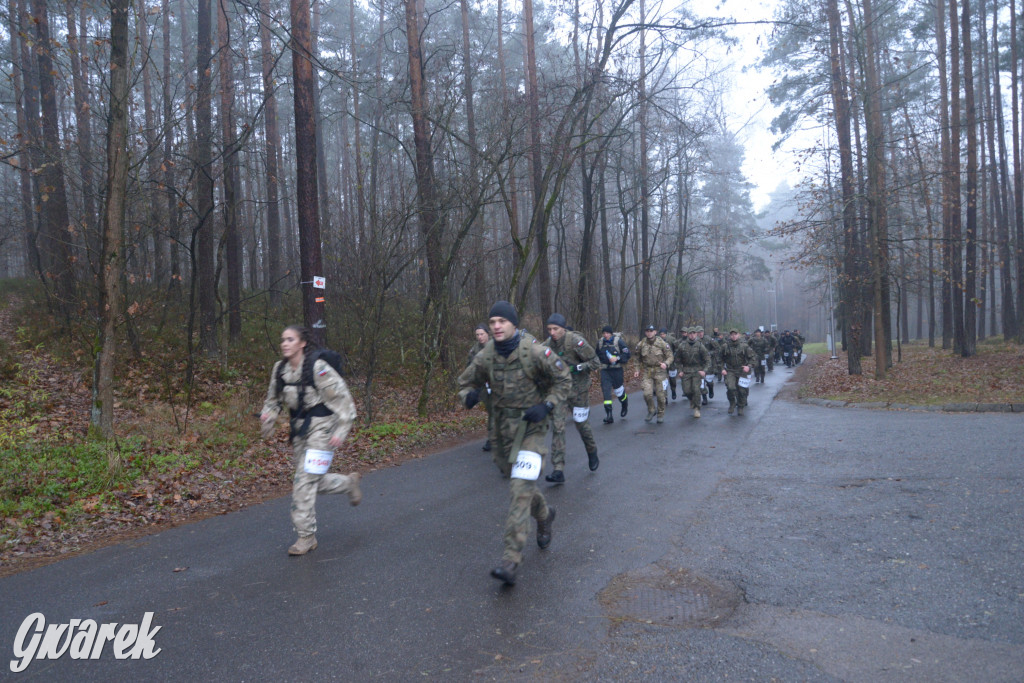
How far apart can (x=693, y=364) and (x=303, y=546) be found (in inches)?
434

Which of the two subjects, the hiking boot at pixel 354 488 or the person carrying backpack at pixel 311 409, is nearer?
the person carrying backpack at pixel 311 409

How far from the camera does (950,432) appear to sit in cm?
1086

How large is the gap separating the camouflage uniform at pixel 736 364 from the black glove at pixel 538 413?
10.8 meters

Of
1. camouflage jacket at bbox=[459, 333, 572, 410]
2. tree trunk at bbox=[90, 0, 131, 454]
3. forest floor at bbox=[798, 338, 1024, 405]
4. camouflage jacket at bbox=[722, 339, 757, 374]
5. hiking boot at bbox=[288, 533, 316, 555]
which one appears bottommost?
forest floor at bbox=[798, 338, 1024, 405]

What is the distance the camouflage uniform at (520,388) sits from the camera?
17.9 feet

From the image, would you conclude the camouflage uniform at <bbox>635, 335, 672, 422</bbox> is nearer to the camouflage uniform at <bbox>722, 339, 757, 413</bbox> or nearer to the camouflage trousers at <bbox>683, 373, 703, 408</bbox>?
the camouflage trousers at <bbox>683, 373, 703, 408</bbox>

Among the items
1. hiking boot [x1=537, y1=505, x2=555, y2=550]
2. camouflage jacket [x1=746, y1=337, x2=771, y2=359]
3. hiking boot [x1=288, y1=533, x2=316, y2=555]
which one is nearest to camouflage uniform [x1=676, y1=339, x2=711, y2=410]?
hiking boot [x1=537, y1=505, x2=555, y2=550]

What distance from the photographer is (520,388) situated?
18.5 feet

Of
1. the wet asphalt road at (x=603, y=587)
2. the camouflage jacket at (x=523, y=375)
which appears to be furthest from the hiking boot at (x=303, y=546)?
the camouflage jacket at (x=523, y=375)

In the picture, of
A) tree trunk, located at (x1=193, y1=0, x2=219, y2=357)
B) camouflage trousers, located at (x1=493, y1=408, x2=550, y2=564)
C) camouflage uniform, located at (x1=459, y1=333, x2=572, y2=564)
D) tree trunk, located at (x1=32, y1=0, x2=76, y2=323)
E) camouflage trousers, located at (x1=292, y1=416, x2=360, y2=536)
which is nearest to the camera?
camouflage trousers, located at (x1=493, y1=408, x2=550, y2=564)

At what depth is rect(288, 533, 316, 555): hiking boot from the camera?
5688 mm

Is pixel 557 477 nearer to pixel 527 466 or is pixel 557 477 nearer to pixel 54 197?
pixel 527 466

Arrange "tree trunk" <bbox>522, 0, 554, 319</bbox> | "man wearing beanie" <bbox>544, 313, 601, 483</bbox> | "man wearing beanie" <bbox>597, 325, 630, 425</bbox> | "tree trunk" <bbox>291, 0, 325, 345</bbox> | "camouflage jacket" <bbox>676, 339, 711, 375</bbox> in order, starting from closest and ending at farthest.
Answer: "man wearing beanie" <bbox>544, 313, 601, 483</bbox>
"tree trunk" <bbox>291, 0, 325, 345</bbox>
"man wearing beanie" <bbox>597, 325, 630, 425</bbox>
"camouflage jacket" <bbox>676, 339, 711, 375</bbox>
"tree trunk" <bbox>522, 0, 554, 319</bbox>

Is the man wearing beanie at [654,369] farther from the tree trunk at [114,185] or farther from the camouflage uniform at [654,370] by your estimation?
the tree trunk at [114,185]
